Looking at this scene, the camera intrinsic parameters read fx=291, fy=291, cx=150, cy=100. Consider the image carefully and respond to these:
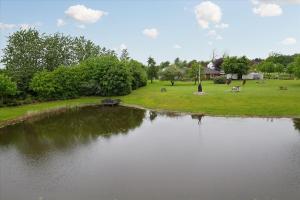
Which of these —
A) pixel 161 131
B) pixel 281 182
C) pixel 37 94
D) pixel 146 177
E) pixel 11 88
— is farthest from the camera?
pixel 37 94

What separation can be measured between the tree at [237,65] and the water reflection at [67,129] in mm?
46378

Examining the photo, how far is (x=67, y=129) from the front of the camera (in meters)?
31.4

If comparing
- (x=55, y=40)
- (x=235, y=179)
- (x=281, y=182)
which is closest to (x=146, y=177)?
(x=235, y=179)

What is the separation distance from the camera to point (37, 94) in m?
52.0

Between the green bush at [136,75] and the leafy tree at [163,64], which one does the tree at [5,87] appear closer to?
the green bush at [136,75]

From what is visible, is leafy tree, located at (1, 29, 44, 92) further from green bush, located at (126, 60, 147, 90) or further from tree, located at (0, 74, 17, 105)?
green bush, located at (126, 60, 147, 90)

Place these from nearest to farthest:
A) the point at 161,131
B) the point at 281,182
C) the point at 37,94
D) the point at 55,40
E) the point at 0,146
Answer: the point at 281,182, the point at 0,146, the point at 161,131, the point at 37,94, the point at 55,40

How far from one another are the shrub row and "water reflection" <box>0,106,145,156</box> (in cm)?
1084

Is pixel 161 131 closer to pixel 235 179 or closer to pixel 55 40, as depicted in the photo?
pixel 235 179

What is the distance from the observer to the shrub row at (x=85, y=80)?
50281 millimetres

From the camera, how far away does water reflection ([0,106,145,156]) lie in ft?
84.1

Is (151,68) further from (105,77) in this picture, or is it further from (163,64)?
(163,64)

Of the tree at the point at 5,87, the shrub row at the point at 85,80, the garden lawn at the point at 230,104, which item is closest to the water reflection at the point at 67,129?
the garden lawn at the point at 230,104

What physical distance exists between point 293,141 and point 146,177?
13346 millimetres
